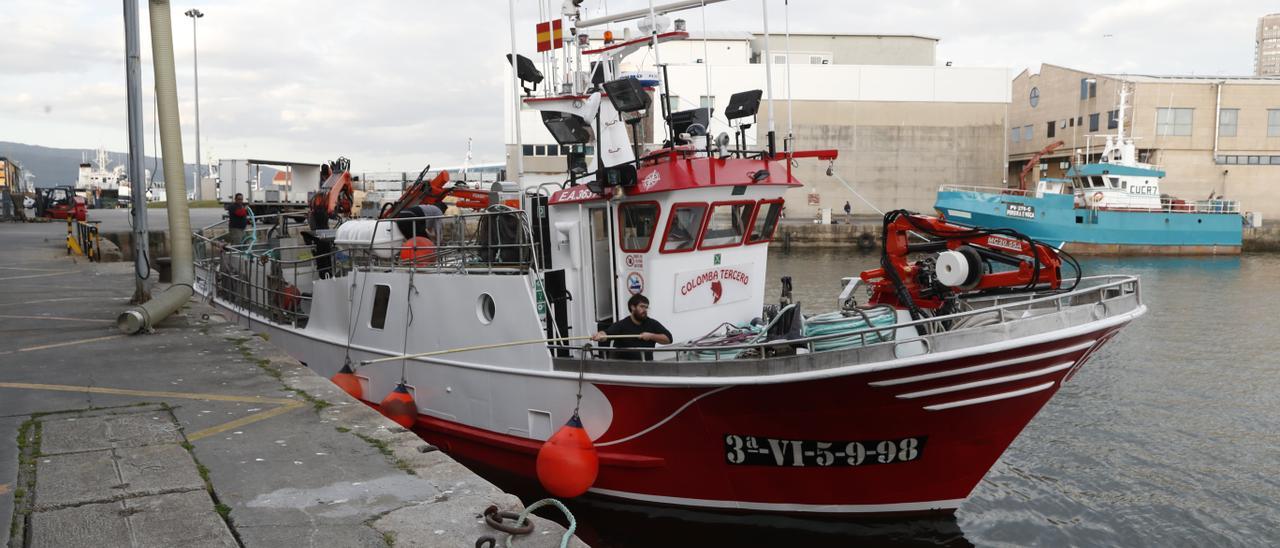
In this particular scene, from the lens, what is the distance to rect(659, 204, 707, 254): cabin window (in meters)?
8.00

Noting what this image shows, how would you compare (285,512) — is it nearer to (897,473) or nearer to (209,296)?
(897,473)

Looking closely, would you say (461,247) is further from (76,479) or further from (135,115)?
(135,115)

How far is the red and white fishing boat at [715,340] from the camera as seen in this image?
22.2ft

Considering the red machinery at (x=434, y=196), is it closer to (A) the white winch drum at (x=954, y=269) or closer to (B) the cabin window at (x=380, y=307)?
(B) the cabin window at (x=380, y=307)

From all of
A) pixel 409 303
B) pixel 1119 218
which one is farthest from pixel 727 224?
pixel 1119 218

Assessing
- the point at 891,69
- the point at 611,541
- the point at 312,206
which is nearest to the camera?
the point at 611,541

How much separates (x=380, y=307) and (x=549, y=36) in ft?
12.2

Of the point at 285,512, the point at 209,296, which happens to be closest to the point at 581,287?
the point at 285,512

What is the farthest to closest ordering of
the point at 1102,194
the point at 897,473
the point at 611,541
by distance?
the point at 1102,194 → the point at 611,541 → the point at 897,473

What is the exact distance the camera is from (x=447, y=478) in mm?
5652

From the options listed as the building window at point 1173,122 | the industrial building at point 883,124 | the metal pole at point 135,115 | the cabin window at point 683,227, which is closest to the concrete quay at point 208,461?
the metal pole at point 135,115

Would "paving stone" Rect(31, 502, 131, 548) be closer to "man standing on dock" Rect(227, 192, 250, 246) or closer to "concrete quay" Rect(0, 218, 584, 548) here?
"concrete quay" Rect(0, 218, 584, 548)

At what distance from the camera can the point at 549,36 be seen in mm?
9383

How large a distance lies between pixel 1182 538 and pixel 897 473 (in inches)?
136
